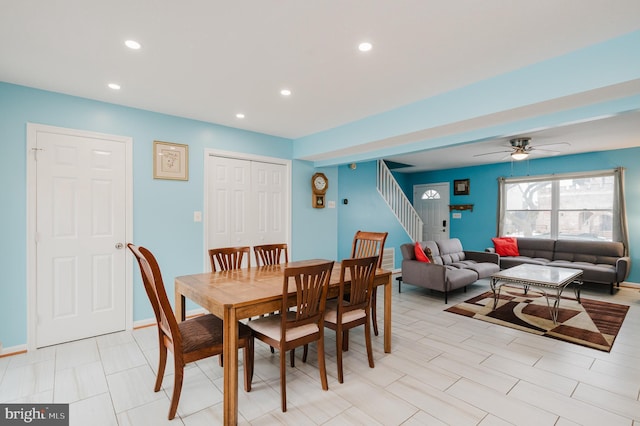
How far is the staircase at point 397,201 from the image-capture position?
22.4ft

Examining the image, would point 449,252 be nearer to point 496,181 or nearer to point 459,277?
point 459,277

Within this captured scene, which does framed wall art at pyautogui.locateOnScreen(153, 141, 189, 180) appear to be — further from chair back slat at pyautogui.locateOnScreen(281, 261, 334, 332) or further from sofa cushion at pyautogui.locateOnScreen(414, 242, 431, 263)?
sofa cushion at pyautogui.locateOnScreen(414, 242, 431, 263)

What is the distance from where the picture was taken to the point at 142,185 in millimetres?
3539

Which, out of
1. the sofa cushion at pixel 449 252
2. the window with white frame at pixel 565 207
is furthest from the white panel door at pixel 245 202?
the window with white frame at pixel 565 207

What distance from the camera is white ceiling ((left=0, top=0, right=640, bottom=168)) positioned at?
182cm

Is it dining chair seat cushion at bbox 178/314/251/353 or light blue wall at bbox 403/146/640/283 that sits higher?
light blue wall at bbox 403/146/640/283

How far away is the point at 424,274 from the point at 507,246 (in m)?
2.75

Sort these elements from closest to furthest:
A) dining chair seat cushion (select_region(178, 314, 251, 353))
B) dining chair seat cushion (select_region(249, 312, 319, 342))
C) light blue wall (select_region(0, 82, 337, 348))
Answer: dining chair seat cushion (select_region(178, 314, 251, 353)) < dining chair seat cushion (select_region(249, 312, 319, 342)) < light blue wall (select_region(0, 82, 337, 348))

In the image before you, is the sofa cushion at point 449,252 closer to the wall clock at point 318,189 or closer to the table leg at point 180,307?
the wall clock at point 318,189

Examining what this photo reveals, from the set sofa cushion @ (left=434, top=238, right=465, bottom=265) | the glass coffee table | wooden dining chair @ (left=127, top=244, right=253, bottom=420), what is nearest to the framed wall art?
wooden dining chair @ (left=127, top=244, right=253, bottom=420)

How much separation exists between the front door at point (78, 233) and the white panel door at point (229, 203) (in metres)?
1.01

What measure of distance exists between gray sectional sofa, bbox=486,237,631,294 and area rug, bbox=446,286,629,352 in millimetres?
676

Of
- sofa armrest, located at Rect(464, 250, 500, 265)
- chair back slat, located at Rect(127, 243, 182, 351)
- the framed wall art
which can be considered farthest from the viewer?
sofa armrest, located at Rect(464, 250, 500, 265)

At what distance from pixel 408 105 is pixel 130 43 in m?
2.59
